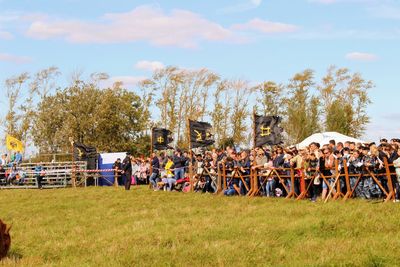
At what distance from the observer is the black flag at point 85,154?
1506 inches

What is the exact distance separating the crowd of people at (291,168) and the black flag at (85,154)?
1025 cm

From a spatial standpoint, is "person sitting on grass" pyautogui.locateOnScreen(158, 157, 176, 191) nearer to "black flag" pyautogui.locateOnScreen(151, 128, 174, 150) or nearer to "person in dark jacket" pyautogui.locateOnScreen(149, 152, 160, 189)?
→ "person in dark jacket" pyautogui.locateOnScreen(149, 152, 160, 189)

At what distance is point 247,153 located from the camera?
24.2 metres

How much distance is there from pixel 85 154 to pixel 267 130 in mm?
17262

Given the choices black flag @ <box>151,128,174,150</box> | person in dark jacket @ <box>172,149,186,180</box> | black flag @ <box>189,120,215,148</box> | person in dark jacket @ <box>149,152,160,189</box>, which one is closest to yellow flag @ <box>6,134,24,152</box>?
black flag @ <box>151,128,174,150</box>

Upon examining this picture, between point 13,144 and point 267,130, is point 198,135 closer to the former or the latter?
point 267,130

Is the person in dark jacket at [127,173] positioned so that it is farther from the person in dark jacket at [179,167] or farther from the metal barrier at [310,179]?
the metal barrier at [310,179]

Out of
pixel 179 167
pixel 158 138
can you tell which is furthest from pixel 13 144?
pixel 179 167

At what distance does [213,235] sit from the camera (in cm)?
1280

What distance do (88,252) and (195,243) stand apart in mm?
2098

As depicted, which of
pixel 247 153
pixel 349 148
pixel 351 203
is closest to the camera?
pixel 351 203

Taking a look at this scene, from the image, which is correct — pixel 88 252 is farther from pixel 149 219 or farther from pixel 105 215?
pixel 105 215

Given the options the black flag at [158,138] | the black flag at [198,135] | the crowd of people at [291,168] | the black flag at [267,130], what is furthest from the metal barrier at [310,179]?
the black flag at [158,138]

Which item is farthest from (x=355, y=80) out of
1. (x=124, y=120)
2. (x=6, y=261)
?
(x=6, y=261)
